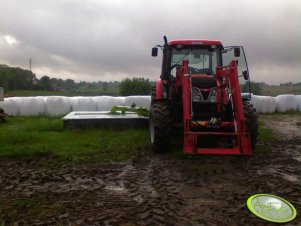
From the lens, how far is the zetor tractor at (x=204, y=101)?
597cm

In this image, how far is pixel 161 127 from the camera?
20.5ft

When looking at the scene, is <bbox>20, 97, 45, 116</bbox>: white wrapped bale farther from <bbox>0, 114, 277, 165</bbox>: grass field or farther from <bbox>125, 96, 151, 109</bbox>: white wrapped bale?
<bbox>0, 114, 277, 165</bbox>: grass field

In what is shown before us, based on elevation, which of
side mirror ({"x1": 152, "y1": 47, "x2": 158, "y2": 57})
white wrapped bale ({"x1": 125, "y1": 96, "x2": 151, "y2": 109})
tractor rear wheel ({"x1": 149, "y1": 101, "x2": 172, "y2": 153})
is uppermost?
side mirror ({"x1": 152, "y1": 47, "x2": 158, "y2": 57})

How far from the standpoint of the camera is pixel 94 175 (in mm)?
5238

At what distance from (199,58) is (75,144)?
3524 millimetres

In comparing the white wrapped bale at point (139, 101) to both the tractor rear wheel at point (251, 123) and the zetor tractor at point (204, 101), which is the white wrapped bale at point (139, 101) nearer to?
the zetor tractor at point (204, 101)

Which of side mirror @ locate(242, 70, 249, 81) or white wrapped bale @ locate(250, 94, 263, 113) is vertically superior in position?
side mirror @ locate(242, 70, 249, 81)

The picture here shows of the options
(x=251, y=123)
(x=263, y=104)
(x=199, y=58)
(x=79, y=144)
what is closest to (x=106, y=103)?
(x=79, y=144)

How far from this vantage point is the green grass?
654cm

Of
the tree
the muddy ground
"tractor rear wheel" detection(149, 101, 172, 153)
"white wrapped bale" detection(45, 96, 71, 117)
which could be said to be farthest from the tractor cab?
the tree

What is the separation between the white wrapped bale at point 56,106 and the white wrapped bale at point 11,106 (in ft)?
4.04

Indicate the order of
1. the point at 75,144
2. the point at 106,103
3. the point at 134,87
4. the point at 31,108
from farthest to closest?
1. the point at 134,87
2. the point at 106,103
3. the point at 31,108
4. the point at 75,144

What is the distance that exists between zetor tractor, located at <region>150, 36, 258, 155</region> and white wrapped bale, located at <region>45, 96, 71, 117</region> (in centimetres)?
685

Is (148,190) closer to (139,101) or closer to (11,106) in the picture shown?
(139,101)
